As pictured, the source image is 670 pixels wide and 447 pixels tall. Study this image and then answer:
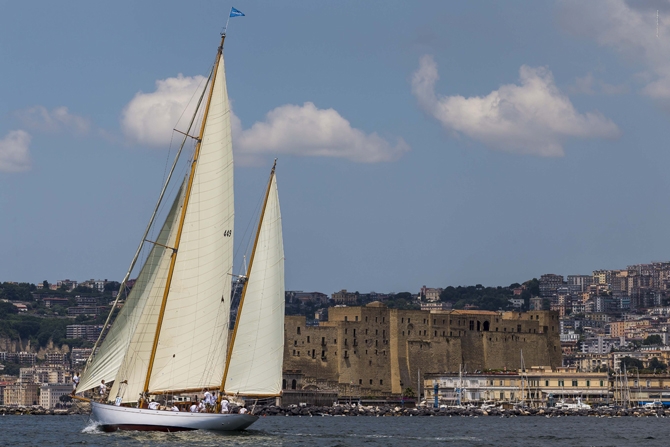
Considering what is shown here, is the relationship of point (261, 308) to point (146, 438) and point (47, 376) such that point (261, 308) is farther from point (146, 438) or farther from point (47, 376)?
point (47, 376)

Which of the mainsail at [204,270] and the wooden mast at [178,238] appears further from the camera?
the mainsail at [204,270]

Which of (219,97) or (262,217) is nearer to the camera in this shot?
(219,97)

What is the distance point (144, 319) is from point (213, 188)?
15.6ft

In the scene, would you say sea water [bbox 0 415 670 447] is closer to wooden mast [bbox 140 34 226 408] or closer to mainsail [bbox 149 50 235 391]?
wooden mast [bbox 140 34 226 408]

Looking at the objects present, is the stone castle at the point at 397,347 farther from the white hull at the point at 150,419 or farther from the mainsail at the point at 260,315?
the white hull at the point at 150,419

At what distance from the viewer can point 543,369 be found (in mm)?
124438

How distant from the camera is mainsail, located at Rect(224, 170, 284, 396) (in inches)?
1745

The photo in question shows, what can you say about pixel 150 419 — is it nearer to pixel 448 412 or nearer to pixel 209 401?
pixel 209 401

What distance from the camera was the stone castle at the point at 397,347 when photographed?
11656cm

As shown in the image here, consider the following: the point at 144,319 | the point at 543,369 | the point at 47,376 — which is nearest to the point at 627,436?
the point at 144,319

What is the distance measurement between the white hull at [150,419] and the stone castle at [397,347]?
228 ft

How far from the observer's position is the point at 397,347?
12162 centimetres

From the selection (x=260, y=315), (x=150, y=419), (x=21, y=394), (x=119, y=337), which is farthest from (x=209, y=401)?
(x=21, y=394)

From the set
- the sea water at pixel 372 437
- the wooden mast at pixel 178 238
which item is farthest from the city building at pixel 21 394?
the wooden mast at pixel 178 238
